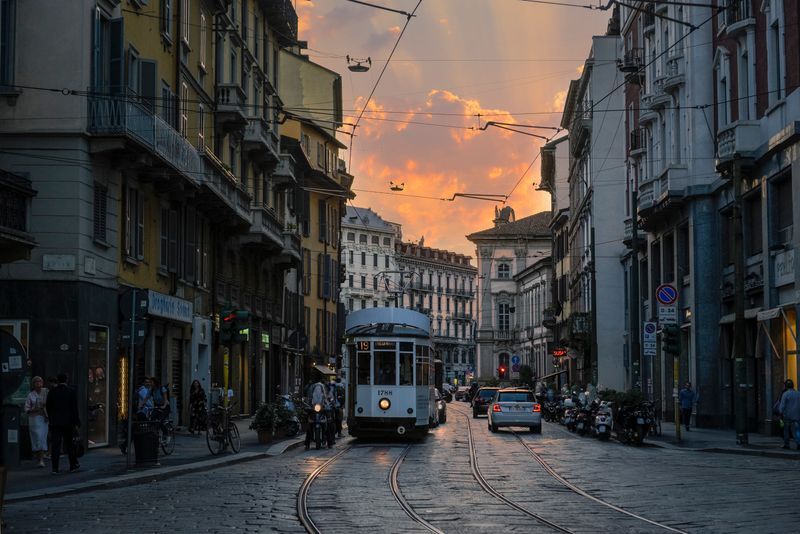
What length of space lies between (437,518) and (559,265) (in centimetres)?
8159

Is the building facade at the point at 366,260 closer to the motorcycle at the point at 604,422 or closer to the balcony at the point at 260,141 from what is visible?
the balcony at the point at 260,141

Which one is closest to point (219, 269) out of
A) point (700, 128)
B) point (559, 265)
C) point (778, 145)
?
point (700, 128)

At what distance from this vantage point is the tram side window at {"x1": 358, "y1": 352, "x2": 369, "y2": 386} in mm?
33062

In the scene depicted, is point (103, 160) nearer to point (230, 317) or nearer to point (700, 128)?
point (230, 317)

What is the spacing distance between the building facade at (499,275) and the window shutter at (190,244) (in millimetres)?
94058

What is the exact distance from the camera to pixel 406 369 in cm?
3319

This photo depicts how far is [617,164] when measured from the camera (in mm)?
67500

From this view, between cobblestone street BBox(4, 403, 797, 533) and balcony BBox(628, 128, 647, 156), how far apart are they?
2676cm

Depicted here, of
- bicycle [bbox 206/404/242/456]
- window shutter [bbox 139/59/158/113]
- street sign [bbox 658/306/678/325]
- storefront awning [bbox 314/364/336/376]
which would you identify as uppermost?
window shutter [bbox 139/59/158/113]

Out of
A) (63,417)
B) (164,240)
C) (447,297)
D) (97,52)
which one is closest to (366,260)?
(447,297)

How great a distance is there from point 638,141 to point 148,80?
27754mm

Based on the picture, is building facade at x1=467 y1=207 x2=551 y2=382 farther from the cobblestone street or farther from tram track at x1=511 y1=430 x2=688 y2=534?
the cobblestone street

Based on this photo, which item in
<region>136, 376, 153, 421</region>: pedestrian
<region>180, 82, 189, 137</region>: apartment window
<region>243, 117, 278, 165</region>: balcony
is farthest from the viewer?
<region>243, 117, 278, 165</region>: balcony

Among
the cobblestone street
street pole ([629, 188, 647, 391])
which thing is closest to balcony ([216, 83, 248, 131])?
street pole ([629, 188, 647, 391])
